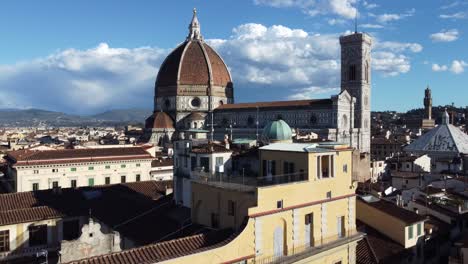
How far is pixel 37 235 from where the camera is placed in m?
17.9

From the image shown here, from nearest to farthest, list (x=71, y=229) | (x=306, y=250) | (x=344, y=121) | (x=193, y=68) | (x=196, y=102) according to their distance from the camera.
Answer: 1. (x=306, y=250)
2. (x=71, y=229)
3. (x=344, y=121)
4. (x=196, y=102)
5. (x=193, y=68)

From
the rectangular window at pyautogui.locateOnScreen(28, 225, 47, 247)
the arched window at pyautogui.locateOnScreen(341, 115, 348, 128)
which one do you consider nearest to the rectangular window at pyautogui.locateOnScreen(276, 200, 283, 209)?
the rectangular window at pyautogui.locateOnScreen(28, 225, 47, 247)

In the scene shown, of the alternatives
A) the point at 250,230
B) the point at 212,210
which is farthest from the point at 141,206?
the point at 250,230

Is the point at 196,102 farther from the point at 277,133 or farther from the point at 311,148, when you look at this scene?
the point at 311,148

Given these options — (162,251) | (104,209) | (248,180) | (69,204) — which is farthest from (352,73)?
(162,251)

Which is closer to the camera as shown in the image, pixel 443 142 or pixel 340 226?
pixel 340 226

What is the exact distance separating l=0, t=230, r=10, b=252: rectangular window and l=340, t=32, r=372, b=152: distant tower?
70.3 meters

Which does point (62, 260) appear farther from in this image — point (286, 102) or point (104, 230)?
point (286, 102)

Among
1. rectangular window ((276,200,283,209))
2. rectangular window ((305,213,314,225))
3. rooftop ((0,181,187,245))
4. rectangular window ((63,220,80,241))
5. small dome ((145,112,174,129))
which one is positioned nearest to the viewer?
rectangular window ((276,200,283,209))

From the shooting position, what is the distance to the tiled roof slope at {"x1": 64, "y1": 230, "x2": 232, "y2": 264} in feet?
37.2

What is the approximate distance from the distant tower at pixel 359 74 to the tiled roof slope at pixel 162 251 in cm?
7063

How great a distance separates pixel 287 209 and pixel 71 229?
10133mm

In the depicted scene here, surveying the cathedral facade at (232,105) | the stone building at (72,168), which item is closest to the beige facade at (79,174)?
the stone building at (72,168)

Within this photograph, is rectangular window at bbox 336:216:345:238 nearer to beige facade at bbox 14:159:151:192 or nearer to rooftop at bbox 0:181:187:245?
rooftop at bbox 0:181:187:245
